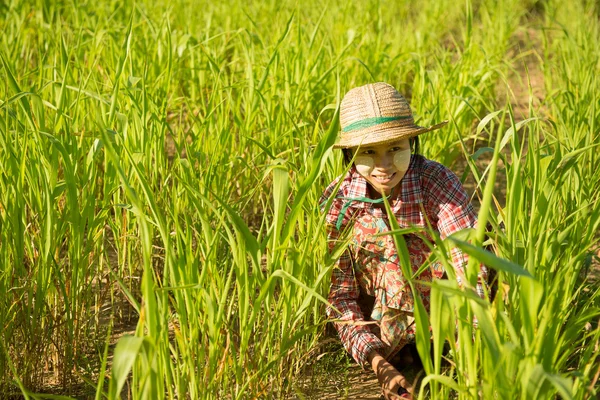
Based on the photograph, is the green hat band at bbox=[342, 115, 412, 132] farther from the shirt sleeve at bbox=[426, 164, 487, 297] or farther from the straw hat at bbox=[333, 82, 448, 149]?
the shirt sleeve at bbox=[426, 164, 487, 297]

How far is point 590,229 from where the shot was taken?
146cm

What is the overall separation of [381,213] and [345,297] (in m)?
0.21

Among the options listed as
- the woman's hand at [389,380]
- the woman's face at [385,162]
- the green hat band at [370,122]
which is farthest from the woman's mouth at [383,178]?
the woman's hand at [389,380]

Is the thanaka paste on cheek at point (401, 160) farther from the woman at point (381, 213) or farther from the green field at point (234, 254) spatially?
the green field at point (234, 254)

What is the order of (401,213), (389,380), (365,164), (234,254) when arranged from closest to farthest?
1. (234,254)
2. (389,380)
3. (365,164)
4. (401,213)

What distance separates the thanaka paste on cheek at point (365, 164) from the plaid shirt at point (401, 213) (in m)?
0.09

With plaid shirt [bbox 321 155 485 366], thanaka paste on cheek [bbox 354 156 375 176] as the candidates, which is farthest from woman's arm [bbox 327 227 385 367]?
thanaka paste on cheek [bbox 354 156 375 176]

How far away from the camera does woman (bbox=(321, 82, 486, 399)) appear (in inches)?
66.3

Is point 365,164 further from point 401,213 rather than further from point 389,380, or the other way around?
point 389,380

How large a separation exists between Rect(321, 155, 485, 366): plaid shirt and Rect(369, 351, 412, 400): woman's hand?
0.14 ft

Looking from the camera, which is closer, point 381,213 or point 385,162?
point 385,162

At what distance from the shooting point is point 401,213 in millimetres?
1788

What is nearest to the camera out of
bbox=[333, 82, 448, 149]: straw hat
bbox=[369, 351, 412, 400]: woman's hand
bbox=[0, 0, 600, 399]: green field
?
bbox=[0, 0, 600, 399]: green field

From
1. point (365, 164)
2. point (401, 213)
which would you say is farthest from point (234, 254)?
point (401, 213)
